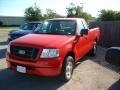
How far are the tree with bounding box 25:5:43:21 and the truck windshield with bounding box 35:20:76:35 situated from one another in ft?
138

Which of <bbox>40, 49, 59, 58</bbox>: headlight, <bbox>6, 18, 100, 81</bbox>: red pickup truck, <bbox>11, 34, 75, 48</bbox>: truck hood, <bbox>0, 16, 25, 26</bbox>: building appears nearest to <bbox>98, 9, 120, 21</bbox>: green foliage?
<bbox>6, 18, 100, 81</bbox>: red pickup truck

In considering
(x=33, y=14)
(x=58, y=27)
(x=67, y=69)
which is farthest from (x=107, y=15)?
(x=33, y=14)

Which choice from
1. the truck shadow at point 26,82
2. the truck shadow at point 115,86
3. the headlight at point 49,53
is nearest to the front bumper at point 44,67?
the headlight at point 49,53

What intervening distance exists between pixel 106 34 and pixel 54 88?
9040 millimetres

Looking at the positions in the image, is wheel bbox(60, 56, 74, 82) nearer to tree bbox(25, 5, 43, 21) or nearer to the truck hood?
the truck hood

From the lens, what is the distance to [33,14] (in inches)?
1991

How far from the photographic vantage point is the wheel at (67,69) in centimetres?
598

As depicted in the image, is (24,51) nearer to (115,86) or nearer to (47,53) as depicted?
(47,53)

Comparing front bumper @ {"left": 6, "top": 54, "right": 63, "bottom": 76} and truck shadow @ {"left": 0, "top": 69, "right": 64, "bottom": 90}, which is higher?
front bumper @ {"left": 6, "top": 54, "right": 63, "bottom": 76}

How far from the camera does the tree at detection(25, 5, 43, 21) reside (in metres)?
49.8

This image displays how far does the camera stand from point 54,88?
18.7 feet

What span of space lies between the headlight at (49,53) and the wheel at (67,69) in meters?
0.49

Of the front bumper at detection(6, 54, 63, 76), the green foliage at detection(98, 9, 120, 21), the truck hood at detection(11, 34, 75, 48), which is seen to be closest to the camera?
the front bumper at detection(6, 54, 63, 76)

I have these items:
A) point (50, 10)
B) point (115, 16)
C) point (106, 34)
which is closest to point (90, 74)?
point (106, 34)
